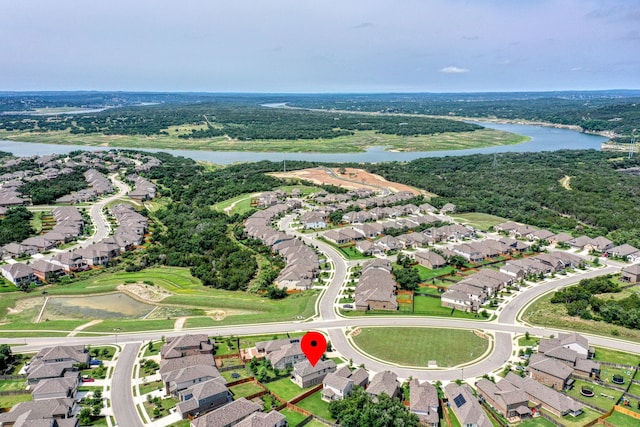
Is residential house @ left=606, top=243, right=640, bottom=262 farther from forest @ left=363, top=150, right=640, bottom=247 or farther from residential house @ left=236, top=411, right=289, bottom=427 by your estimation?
residential house @ left=236, top=411, right=289, bottom=427

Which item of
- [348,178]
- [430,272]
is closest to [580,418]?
[430,272]

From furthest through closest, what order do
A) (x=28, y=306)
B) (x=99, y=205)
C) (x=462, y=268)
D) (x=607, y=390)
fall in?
(x=99, y=205) < (x=462, y=268) < (x=28, y=306) < (x=607, y=390)

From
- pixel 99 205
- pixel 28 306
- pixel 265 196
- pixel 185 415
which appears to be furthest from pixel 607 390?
pixel 99 205

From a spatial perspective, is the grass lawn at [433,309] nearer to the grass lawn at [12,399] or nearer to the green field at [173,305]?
the green field at [173,305]

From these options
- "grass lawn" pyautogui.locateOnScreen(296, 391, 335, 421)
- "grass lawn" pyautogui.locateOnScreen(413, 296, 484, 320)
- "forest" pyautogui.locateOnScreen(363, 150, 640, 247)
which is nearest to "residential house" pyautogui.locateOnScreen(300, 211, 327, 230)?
"forest" pyautogui.locateOnScreen(363, 150, 640, 247)

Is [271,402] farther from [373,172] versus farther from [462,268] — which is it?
[373,172]

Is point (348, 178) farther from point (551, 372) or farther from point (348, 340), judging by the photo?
point (551, 372)
